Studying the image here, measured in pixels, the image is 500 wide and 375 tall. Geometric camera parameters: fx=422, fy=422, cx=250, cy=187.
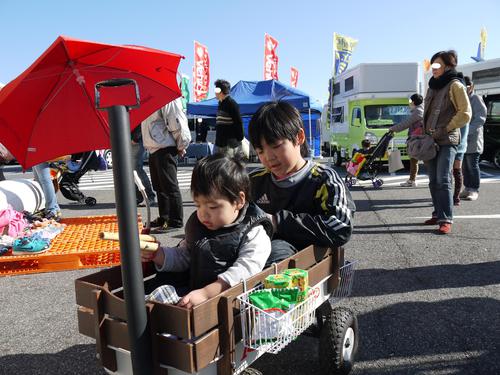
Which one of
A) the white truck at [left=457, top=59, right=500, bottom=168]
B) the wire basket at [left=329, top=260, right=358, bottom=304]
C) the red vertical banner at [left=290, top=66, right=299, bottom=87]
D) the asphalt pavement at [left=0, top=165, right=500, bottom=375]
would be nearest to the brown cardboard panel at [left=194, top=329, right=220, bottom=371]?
the asphalt pavement at [left=0, top=165, right=500, bottom=375]

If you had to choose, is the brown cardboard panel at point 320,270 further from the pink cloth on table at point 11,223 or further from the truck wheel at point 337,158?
the truck wheel at point 337,158

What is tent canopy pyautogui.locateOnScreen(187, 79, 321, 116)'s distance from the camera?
1376 centimetres

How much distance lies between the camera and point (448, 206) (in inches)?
187

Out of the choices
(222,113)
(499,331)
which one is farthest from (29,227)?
(499,331)

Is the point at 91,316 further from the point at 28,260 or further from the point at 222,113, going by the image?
the point at 222,113

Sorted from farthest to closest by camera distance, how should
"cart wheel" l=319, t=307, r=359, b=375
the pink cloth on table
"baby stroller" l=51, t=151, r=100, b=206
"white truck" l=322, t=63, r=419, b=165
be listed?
1. "white truck" l=322, t=63, r=419, b=165
2. "baby stroller" l=51, t=151, r=100, b=206
3. the pink cloth on table
4. "cart wheel" l=319, t=307, r=359, b=375

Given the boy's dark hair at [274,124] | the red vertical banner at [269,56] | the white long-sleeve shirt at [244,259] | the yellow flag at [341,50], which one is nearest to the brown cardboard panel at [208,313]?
the white long-sleeve shirt at [244,259]

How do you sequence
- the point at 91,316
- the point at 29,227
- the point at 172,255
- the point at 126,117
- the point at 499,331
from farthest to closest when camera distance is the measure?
the point at 29,227 < the point at 499,331 < the point at 172,255 < the point at 91,316 < the point at 126,117

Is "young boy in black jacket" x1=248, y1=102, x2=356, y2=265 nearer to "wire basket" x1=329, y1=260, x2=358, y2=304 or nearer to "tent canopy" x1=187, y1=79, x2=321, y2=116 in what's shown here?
"wire basket" x1=329, y1=260, x2=358, y2=304

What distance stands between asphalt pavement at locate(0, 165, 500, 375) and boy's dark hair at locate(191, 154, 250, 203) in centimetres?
102

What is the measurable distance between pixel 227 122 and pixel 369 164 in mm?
3681

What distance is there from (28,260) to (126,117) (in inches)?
131

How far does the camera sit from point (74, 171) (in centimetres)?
736

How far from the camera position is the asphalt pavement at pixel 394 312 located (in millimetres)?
2293
